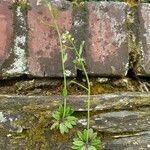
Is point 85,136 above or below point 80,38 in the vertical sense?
below

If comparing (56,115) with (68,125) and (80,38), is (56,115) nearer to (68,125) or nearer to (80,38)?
(68,125)

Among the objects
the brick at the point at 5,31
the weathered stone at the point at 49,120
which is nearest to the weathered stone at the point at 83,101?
the weathered stone at the point at 49,120

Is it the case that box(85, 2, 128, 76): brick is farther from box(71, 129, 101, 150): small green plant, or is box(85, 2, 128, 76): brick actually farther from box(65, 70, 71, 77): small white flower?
box(71, 129, 101, 150): small green plant

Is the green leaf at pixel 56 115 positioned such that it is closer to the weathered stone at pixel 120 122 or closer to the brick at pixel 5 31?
the weathered stone at pixel 120 122

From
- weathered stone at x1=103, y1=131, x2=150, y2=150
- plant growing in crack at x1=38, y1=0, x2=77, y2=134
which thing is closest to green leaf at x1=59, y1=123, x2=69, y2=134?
plant growing in crack at x1=38, y1=0, x2=77, y2=134

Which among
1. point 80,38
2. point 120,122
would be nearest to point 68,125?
point 120,122

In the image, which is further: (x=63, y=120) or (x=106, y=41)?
(x=106, y=41)

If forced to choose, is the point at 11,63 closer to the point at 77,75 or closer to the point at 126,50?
the point at 77,75
